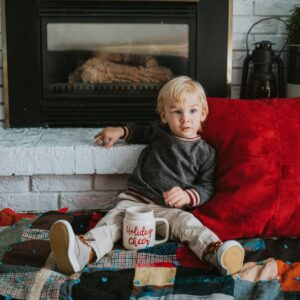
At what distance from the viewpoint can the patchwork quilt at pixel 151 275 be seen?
1285 mm

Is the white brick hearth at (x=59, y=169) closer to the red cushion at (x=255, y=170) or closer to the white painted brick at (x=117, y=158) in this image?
the white painted brick at (x=117, y=158)

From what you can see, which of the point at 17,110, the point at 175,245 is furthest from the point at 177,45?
the point at 175,245

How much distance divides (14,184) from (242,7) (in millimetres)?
1175

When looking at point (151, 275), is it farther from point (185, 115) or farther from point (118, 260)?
point (185, 115)

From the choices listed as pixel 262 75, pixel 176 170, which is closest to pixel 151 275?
pixel 176 170

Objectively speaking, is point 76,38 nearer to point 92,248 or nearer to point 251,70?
point 251,70

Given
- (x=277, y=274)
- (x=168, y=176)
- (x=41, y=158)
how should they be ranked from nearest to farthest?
(x=277, y=274) → (x=168, y=176) → (x=41, y=158)

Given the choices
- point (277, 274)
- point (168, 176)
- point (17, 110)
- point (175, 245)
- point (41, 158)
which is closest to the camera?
point (277, 274)

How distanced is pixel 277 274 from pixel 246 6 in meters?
1.32

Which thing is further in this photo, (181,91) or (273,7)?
(273,7)

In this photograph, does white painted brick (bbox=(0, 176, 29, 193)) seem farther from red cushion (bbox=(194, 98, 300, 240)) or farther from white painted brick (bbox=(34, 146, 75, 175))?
red cushion (bbox=(194, 98, 300, 240))

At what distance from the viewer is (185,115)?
1.72m

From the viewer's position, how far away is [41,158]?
1946 mm

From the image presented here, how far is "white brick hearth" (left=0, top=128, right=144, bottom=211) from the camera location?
194cm
